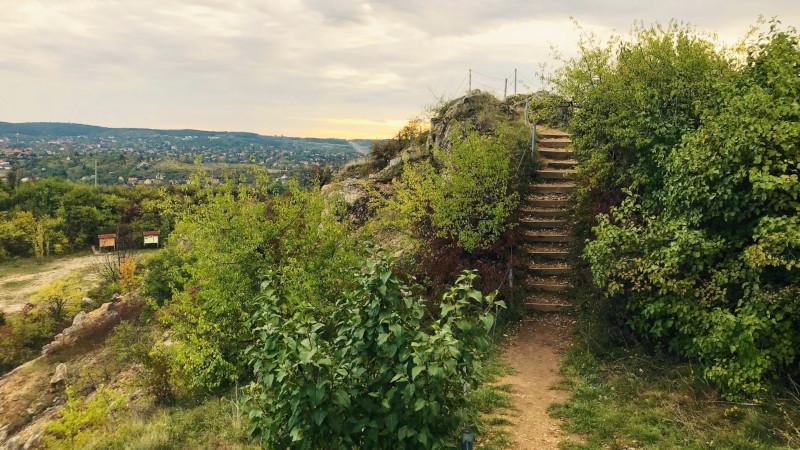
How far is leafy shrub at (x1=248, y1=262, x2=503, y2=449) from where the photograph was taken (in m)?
3.93

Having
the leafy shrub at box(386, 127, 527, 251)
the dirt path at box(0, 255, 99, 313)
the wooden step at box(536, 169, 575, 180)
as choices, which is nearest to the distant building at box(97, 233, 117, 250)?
the dirt path at box(0, 255, 99, 313)

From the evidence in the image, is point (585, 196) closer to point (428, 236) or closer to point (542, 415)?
point (428, 236)

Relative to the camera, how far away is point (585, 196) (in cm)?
1255

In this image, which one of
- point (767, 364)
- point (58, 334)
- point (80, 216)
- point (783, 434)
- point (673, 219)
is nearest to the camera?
point (783, 434)

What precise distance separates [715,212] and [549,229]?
710 centimetres

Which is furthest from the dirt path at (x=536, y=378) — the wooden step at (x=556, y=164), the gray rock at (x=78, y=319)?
the gray rock at (x=78, y=319)

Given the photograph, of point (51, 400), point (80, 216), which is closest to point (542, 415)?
point (51, 400)

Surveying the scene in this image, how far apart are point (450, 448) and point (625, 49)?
465 inches

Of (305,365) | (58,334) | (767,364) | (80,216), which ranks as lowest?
(58,334)

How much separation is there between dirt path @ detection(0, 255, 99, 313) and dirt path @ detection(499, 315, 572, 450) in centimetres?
3995

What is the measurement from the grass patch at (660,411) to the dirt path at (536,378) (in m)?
0.28

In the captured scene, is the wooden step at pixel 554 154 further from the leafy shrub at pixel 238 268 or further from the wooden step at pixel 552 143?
the leafy shrub at pixel 238 268

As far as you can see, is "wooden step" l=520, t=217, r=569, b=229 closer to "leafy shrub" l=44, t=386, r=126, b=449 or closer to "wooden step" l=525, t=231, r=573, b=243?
"wooden step" l=525, t=231, r=573, b=243

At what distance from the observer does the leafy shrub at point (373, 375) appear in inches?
155
